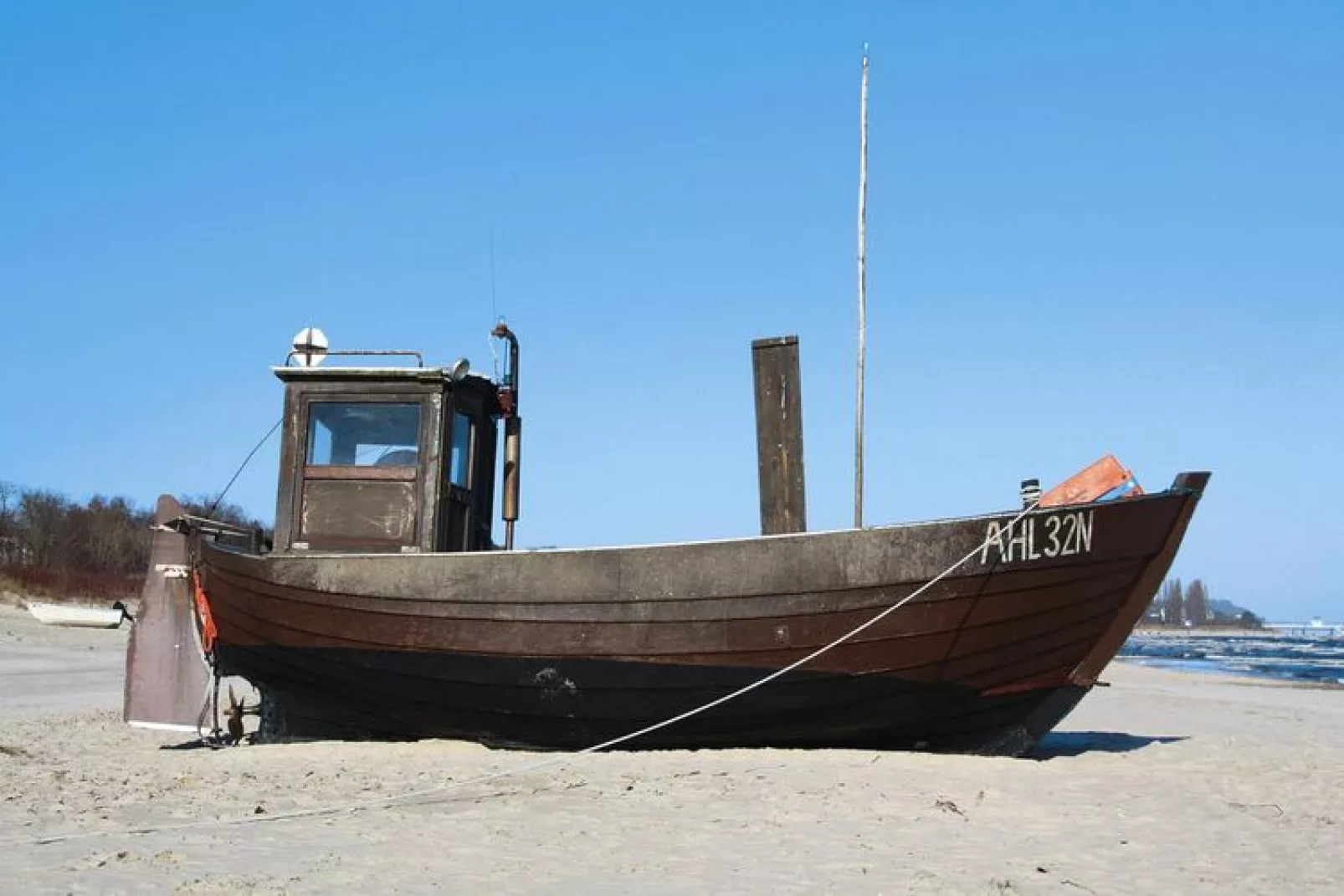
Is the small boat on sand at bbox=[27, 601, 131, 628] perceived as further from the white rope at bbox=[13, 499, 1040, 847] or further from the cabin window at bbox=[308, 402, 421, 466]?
the white rope at bbox=[13, 499, 1040, 847]

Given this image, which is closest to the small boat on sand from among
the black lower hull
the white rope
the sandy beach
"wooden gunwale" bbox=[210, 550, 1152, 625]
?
the sandy beach

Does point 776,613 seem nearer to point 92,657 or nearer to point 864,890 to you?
point 864,890

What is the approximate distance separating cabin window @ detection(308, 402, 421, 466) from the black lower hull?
4.92 feet

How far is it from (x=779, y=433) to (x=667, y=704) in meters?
2.07

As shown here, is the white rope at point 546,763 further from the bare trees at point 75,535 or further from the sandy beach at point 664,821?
the bare trees at point 75,535

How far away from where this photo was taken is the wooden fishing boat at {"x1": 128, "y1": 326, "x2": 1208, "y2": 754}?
7250 millimetres

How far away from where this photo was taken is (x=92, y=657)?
20.8 meters

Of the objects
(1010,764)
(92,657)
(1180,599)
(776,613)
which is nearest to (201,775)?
(776,613)

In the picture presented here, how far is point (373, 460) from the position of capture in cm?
891

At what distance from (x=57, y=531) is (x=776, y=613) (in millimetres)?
43622

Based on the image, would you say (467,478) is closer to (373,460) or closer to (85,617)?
(373,460)

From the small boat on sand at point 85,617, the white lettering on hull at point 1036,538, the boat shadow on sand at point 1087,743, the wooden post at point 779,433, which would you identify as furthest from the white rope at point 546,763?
the small boat on sand at point 85,617

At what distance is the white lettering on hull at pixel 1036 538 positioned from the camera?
7176 millimetres

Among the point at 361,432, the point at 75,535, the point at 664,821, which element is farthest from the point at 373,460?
the point at 75,535
